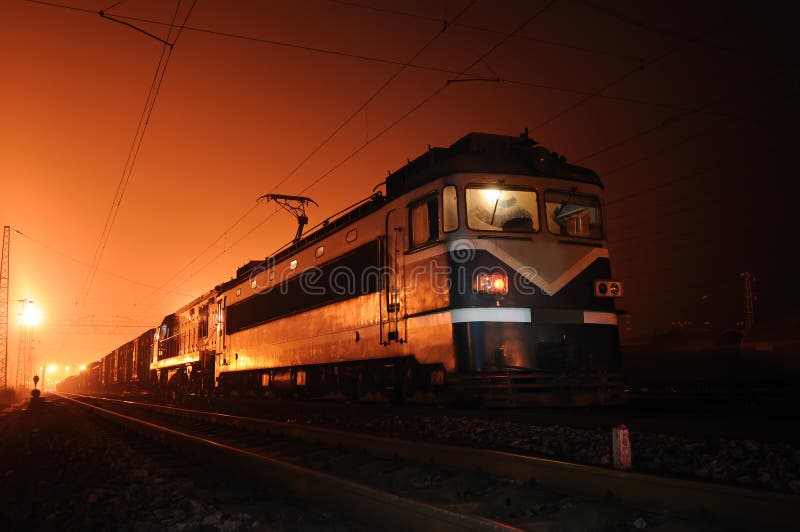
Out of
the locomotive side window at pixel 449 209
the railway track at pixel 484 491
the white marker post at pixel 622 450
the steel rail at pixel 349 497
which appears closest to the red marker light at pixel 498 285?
the locomotive side window at pixel 449 209

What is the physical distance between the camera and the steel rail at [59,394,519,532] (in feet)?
12.0

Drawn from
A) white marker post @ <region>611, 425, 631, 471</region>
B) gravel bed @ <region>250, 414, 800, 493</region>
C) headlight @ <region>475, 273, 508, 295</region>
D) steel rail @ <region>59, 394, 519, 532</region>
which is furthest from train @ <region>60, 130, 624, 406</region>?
white marker post @ <region>611, 425, 631, 471</region>

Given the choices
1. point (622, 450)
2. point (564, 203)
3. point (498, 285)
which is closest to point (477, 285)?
point (498, 285)

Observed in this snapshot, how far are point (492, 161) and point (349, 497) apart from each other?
19.7 feet

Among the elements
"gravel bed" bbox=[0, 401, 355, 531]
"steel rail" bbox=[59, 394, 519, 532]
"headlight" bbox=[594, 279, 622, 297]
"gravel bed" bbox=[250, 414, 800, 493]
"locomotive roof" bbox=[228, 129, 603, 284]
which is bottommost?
"gravel bed" bbox=[0, 401, 355, 531]

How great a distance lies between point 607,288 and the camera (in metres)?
9.58

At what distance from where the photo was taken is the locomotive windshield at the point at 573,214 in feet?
31.6

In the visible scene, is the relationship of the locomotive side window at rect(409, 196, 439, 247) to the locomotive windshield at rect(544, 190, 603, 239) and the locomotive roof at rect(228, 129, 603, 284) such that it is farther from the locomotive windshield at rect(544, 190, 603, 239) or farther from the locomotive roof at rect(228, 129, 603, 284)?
the locomotive windshield at rect(544, 190, 603, 239)

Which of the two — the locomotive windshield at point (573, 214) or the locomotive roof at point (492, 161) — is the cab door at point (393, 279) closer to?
the locomotive roof at point (492, 161)

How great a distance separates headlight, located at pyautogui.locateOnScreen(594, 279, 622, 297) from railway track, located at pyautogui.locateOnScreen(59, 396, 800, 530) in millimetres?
4441

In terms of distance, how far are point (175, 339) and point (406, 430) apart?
2202 centimetres

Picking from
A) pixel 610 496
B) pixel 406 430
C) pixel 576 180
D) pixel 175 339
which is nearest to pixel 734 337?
pixel 576 180

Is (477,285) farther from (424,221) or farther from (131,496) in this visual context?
Result: (131,496)

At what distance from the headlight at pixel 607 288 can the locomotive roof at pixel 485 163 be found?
1.66m
